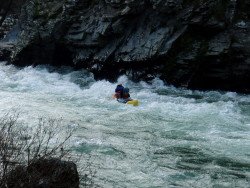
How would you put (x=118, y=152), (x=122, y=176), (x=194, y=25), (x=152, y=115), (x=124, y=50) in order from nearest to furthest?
(x=122, y=176) < (x=118, y=152) < (x=152, y=115) < (x=194, y=25) < (x=124, y=50)

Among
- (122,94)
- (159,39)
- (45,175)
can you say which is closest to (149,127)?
(122,94)

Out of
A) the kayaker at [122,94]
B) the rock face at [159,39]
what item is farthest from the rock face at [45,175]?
the rock face at [159,39]

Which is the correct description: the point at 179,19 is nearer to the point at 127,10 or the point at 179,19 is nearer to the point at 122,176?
the point at 127,10

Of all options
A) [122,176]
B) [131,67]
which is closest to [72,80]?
[131,67]

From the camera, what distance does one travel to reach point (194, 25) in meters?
24.7

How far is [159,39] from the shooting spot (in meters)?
25.4

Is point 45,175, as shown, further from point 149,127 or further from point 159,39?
point 159,39

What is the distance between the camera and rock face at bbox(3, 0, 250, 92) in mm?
24266

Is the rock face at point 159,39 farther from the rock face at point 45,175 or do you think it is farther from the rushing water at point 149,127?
the rock face at point 45,175

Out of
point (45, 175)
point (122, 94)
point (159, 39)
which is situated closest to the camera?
point (45, 175)

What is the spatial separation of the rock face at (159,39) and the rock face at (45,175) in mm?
16634

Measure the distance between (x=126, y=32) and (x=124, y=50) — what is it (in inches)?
47.3

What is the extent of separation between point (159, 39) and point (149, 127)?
8938 mm

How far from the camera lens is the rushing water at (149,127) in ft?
41.8
